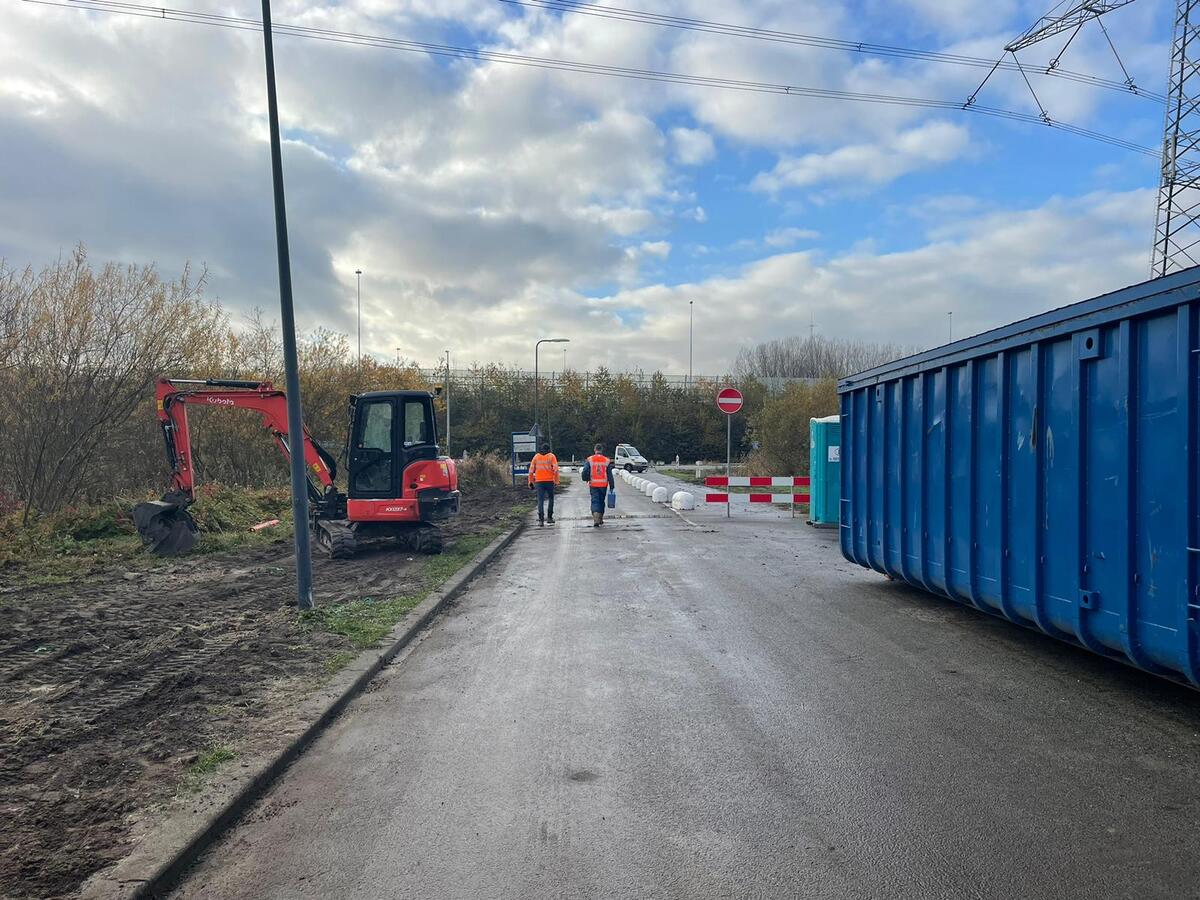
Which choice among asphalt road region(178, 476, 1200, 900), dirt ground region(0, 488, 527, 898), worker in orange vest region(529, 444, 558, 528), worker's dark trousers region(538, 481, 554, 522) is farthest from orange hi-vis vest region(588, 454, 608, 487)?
asphalt road region(178, 476, 1200, 900)

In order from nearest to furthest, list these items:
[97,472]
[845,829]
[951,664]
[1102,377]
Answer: [845,829], [1102,377], [951,664], [97,472]

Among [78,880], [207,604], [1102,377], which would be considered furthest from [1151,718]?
[207,604]

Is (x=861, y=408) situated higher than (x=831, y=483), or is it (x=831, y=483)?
(x=861, y=408)

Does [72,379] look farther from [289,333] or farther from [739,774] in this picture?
[739,774]

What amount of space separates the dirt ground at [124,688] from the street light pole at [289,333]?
1.77 ft

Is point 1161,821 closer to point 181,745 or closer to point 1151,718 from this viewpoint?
point 1151,718

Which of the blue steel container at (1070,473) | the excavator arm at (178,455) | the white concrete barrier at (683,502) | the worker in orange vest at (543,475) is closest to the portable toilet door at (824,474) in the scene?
the white concrete barrier at (683,502)

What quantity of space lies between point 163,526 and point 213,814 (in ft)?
34.1

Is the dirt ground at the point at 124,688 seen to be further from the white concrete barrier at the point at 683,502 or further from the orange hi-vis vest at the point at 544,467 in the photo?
the white concrete barrier at the point at 683,502

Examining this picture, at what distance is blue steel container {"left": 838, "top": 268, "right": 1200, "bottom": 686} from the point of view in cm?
492

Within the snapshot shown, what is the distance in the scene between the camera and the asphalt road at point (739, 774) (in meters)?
3.39

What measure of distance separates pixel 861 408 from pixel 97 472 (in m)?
14.5

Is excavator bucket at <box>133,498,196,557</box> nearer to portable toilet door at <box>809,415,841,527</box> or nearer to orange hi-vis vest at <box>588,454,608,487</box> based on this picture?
orange hi-vis vest at <box>588,454,608,487</box>

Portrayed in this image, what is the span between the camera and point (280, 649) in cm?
695
